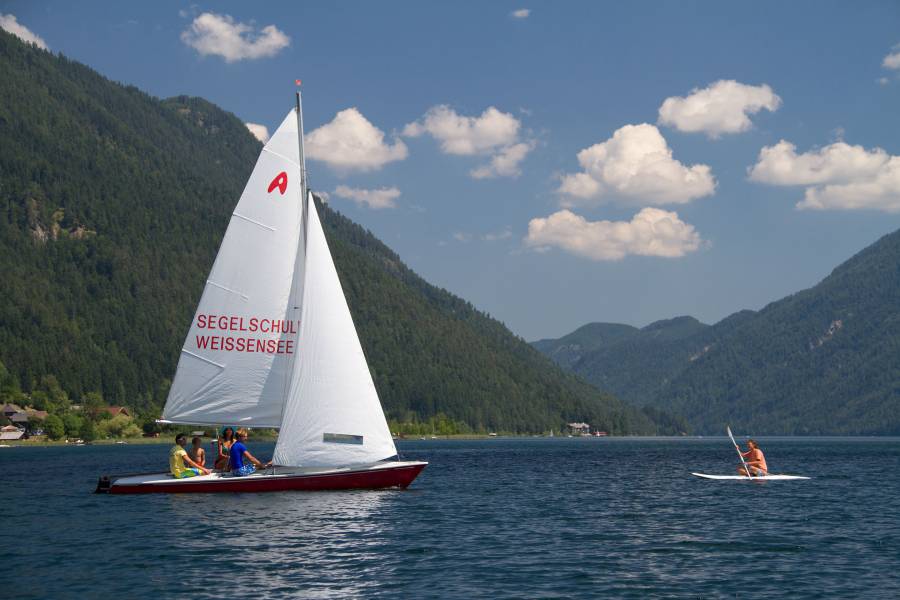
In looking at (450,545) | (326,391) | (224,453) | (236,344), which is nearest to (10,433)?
(224,453)

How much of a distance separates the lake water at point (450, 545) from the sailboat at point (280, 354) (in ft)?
6.46

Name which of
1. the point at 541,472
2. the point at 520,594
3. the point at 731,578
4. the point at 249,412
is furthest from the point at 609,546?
the point at 541,472

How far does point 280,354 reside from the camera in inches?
1914

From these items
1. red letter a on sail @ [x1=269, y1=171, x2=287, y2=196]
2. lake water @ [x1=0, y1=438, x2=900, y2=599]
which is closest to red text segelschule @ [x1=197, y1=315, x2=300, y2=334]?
red letter a on sail @ [x1=269, y1=171, x2=287, y2=196]

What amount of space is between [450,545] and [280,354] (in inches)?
593

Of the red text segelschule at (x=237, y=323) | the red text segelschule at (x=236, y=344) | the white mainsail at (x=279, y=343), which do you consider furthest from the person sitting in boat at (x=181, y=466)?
the red text segelschule at (x=237, y=323)

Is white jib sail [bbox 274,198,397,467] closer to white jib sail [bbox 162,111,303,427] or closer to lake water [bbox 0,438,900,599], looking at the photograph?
white jib sail [bbox 162,111,303,427]

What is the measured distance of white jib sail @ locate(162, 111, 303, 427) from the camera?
48.0 metres

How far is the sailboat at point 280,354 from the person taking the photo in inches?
1892

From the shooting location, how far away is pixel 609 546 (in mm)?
37844

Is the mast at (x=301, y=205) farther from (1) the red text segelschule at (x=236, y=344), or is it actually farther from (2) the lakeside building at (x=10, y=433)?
(2) the lakeside building at (x=10, y=433)

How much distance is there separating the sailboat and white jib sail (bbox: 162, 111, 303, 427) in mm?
48

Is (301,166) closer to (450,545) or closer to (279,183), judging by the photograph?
(279,183)

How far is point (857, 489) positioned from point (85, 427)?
489 feet
